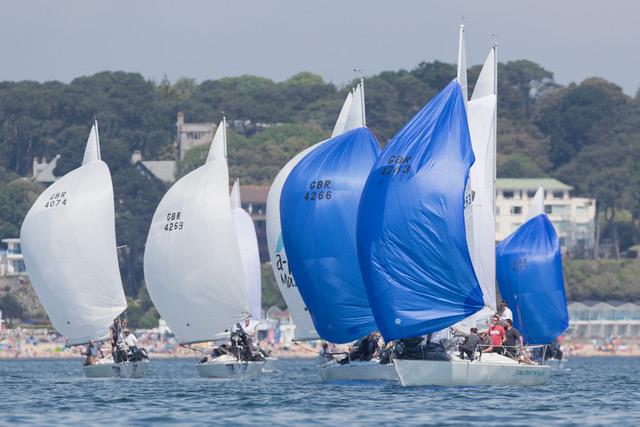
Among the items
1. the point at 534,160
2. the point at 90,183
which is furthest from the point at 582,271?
the point at 90,183

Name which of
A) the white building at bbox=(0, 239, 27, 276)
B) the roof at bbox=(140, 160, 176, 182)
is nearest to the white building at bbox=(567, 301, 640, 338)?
A: the white building at bbox=(0, 239, 27, 276)

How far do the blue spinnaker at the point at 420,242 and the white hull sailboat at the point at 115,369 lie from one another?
15.4 m

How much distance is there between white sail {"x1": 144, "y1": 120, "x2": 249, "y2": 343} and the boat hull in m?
0.84

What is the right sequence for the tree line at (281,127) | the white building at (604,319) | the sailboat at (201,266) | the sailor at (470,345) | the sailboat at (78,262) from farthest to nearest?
the tree line at (281,127) < the white building at (604,319) < the sailboat at (78,262) < the sailboat at (201,266) < the sailor at (470,345)

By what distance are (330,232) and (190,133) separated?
137m

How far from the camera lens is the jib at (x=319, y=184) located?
4884 cm

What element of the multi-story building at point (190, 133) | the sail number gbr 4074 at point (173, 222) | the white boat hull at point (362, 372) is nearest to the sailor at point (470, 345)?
the white boat hull at point (362, 372)

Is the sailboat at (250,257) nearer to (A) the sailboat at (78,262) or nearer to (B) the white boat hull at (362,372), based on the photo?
(A) the sailboat at (78,262)

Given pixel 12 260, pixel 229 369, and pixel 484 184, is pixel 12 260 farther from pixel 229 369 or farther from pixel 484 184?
pixel 484 184

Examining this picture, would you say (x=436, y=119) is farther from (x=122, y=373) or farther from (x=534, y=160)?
(x=534, y=160)

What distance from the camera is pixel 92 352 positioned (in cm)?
5672

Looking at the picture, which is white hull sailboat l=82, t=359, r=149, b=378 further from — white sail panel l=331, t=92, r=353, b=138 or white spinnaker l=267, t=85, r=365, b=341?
white sail panel l=331, t=92, r=353, b=138

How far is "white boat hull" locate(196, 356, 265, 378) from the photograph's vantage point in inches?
2108

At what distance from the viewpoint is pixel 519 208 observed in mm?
162750
